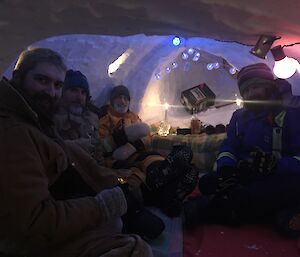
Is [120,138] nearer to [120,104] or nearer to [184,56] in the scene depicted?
[120,104]

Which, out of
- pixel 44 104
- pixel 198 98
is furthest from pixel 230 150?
pixel 198 98

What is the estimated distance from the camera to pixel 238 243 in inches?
64.7

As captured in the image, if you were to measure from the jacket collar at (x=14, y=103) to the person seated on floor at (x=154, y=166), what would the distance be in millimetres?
907

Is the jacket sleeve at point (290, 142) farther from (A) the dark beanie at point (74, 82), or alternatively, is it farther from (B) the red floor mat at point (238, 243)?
(A) the dark beanie at point (74, 82)

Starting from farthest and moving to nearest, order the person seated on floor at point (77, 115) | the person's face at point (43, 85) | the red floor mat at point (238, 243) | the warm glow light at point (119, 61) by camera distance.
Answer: the warm glow light at point (119, 61) → the person seated on floor at point (77, 115) → the red floor mat at point (238, 243) → the person's face at point (43, 85)

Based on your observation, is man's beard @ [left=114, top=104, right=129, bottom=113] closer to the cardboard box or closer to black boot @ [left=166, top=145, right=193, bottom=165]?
black boot @ [left=166, top=145, right=193, bottom=165]

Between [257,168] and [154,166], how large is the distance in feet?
1.85

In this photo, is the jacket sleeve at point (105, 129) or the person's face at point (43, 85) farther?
the jacket sleeve at point (105, 129)

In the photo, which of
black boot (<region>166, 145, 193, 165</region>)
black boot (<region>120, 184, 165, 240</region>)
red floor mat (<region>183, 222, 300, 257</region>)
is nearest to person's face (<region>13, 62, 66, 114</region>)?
black boot (<region>120, 184, 165, 240</region>)

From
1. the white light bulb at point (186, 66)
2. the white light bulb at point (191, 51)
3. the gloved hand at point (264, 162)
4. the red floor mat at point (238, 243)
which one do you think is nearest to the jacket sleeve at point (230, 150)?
the gloved hand at point (264, 162)

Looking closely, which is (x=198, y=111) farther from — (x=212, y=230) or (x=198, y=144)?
(x=212, y=230)

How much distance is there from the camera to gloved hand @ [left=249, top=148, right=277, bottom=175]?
73.7 inches

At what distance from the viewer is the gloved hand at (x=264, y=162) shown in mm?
1872

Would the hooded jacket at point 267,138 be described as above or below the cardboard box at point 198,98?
below
